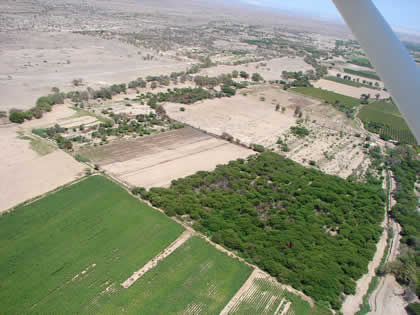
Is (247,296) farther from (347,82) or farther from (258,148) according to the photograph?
(347,82)

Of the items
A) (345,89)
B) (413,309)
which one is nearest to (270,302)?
(413,309)

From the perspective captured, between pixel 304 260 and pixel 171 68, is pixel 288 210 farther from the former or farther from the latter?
pixel 171 68

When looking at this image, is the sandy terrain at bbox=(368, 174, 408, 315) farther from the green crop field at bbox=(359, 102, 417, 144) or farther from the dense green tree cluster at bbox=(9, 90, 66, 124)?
the dense green tree cluster at bbox=(9, 90, 66, 124)

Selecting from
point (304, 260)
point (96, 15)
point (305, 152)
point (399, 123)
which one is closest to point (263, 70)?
point (399, 123)

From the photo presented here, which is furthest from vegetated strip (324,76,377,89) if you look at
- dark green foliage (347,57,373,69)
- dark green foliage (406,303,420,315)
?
dark green foliage (406,303,420,315)

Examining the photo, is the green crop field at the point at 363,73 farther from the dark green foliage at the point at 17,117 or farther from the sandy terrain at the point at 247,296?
the dark green foliage at the point at 17,117
